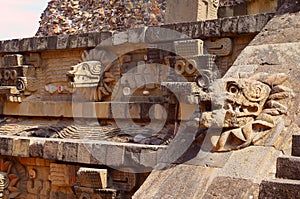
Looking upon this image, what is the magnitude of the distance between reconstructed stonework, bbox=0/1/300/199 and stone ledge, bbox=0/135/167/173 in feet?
0.04

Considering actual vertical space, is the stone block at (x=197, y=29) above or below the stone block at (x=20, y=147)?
above

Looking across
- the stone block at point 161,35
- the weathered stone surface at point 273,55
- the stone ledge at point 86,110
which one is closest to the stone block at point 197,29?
the stone block at point 161,35

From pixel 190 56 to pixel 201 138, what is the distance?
1789mm

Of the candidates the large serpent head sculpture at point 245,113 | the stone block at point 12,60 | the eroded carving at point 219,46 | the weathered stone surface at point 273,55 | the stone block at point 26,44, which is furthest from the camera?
the stone block at point 12,60

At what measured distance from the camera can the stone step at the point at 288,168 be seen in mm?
3195

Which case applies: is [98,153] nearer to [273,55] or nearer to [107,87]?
[107,87]

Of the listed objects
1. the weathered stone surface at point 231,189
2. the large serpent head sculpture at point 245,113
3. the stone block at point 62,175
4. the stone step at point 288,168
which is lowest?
the stone block at point 62,175

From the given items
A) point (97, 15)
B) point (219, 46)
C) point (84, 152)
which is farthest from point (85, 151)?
point (97, 15)

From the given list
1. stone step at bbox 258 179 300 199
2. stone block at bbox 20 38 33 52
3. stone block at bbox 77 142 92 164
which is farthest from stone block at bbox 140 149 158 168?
stone block at bbox 20 38 33 52

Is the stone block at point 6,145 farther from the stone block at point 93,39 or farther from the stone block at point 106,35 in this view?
the stone block at point 106,35

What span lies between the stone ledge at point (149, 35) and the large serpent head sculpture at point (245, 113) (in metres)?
1.44

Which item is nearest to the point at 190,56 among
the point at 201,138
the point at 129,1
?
the point at 201,138

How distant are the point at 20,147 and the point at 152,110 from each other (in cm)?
193

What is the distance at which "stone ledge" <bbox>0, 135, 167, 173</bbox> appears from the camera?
17.6 feet
